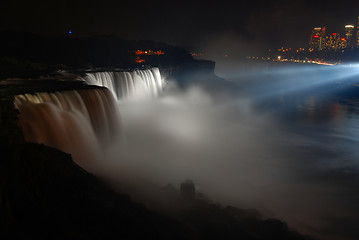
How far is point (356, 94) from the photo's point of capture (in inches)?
1784

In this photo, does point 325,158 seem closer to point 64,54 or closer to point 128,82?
point 128,82

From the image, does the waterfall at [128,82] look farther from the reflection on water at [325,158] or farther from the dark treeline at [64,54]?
the reflection on water at [325,158]

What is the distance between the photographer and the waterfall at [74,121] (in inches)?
350

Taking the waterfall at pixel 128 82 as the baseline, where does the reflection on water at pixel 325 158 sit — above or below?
below

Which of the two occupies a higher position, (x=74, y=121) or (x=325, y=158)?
(x=74, y=121)

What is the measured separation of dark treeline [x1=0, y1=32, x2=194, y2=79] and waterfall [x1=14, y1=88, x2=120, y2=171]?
29.0 ft

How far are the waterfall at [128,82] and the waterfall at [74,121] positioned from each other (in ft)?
17.7

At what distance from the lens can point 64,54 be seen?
3136 cm

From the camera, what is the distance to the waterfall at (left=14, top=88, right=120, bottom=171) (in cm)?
890

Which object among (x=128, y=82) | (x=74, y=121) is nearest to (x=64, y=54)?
(x=128, y=82)

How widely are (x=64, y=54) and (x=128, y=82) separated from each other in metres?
12.0

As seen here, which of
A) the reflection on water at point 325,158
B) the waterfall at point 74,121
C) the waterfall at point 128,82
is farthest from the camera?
the waterfall at point 128,82

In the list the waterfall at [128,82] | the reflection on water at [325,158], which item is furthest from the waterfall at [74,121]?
the reflection on water at [325,158]

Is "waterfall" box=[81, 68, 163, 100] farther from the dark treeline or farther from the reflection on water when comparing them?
the reflection on water
